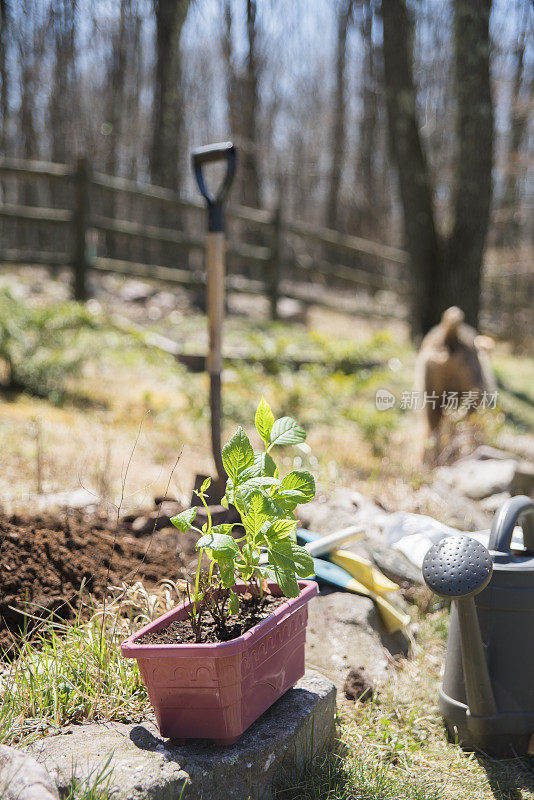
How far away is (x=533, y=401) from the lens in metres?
8.30

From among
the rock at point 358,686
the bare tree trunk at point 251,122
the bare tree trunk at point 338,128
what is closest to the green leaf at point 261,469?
the rock at point 358,686

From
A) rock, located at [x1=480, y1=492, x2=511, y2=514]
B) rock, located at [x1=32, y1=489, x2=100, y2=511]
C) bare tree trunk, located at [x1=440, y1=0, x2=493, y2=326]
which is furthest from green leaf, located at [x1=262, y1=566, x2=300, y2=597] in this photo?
bare tree trunk, located at [x1=440, y1=0, x2=493, y2=326]

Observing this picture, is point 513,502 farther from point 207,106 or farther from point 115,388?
point 207,106

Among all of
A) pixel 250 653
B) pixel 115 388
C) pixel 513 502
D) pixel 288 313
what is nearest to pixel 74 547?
pixel 250 653

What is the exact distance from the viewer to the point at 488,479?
4.25 meters

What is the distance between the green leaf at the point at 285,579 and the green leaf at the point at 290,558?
0.01 m

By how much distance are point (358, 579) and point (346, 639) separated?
0.96ft

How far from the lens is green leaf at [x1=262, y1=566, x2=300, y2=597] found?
5.68 feet

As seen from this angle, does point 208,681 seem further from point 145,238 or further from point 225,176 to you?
point 145,238

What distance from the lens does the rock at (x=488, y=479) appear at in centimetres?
418

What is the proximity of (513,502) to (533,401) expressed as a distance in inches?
259

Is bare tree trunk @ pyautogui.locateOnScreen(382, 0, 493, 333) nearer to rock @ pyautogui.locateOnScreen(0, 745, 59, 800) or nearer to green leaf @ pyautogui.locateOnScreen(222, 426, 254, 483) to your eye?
green leaf @ pyautogui.locateOnScreen(222, 426, 254, 483)

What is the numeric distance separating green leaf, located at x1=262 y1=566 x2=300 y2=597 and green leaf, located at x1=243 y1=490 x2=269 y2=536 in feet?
0.35
